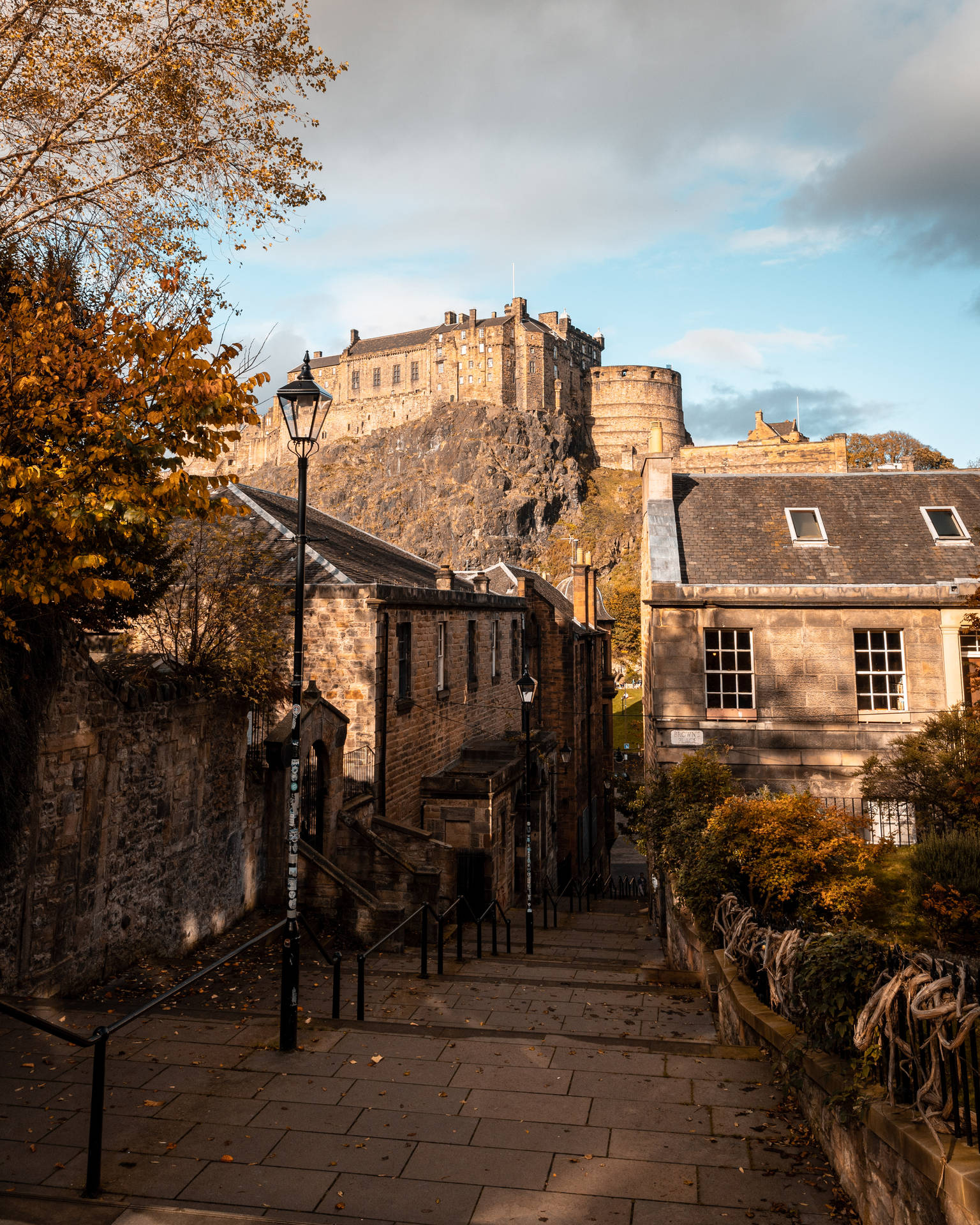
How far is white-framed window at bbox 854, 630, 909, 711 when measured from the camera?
57.1 ft

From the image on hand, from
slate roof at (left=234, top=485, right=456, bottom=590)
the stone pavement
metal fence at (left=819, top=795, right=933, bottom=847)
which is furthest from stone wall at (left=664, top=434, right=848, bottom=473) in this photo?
the stone pavement

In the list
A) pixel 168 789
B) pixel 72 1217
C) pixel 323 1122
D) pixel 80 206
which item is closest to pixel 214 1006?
pixel 168 789

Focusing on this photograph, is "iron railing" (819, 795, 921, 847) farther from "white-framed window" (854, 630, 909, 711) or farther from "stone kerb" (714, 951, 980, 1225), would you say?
"stone kerb" (714, 951, 980, 1225)

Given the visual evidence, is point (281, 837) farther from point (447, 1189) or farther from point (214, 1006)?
point (447, 1189)

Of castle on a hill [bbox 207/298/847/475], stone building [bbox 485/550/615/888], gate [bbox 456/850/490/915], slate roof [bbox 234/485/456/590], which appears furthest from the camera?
castle on a hill [bbox 207/298/847/475]

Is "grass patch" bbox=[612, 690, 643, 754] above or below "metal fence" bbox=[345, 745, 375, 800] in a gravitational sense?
above

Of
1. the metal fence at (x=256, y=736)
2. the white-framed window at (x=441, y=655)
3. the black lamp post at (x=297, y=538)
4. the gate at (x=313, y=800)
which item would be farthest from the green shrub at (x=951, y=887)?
the white-framed window at (x=441, y=655)

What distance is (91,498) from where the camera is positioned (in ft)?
24.0

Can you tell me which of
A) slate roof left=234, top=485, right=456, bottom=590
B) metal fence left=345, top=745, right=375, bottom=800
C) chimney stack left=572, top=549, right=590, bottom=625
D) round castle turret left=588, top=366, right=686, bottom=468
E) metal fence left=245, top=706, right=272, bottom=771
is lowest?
metal fence left=345, top=745, right=375, bottom=800

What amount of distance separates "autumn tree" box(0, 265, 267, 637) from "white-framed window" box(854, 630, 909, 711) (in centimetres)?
1365

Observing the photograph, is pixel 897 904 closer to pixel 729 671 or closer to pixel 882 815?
pixel 882 815

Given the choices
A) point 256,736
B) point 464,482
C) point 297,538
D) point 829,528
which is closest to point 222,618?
point 256,736

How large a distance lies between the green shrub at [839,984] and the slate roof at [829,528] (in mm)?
13197

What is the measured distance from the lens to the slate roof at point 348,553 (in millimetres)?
17703
